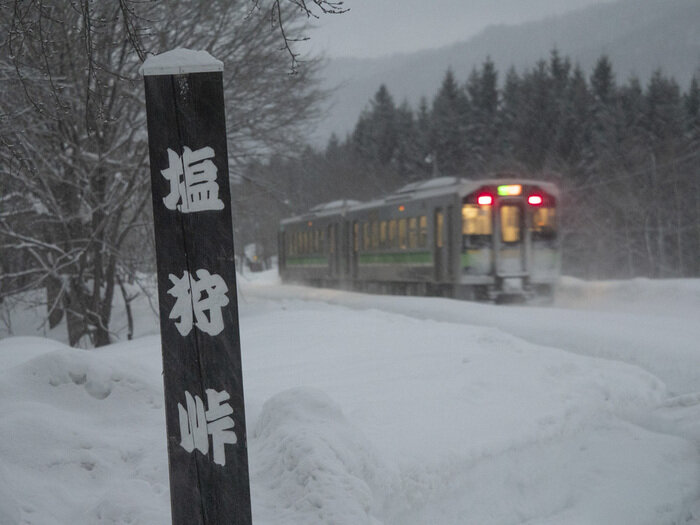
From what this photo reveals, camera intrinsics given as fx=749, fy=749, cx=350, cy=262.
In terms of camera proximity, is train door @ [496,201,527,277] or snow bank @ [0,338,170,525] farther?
train door @ [496,201,527,277]

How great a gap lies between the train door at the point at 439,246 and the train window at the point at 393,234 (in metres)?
2.65

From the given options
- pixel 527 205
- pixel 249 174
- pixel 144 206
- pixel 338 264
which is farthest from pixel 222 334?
pixel 338 264

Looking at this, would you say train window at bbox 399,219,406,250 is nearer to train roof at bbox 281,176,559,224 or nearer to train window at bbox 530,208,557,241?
train roof at bbox 281,176,559,224

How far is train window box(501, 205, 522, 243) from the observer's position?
778 inches

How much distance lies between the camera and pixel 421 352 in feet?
31.0

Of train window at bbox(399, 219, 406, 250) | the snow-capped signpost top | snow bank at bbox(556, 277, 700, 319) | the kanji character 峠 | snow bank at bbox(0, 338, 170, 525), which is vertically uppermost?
the snow-capped signpost top

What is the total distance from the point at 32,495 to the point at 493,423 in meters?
4.09

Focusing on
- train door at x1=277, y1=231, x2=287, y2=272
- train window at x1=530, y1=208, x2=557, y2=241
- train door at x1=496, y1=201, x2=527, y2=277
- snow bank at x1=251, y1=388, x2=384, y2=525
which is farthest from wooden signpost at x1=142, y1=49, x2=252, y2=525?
train door at x1=277, y1=231, x2=287, y2=272

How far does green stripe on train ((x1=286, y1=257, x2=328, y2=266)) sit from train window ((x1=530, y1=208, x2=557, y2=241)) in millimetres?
11617

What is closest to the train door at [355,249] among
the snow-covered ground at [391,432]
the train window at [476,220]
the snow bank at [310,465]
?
the train window at [476,220]

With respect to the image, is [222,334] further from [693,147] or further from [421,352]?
[693,147]

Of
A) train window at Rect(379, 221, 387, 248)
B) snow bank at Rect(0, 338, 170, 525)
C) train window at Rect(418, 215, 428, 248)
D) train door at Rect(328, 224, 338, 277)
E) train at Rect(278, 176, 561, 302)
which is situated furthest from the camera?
train door at Rect(328, 224, 338, 277)

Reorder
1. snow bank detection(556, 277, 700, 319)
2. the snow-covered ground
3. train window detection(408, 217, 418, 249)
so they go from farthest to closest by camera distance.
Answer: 1. train window detection(408, 217, 418, 249)
2. snow bank detection(556, 277, 700, 319)
3. the snow-covered ground

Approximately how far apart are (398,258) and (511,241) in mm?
4447
